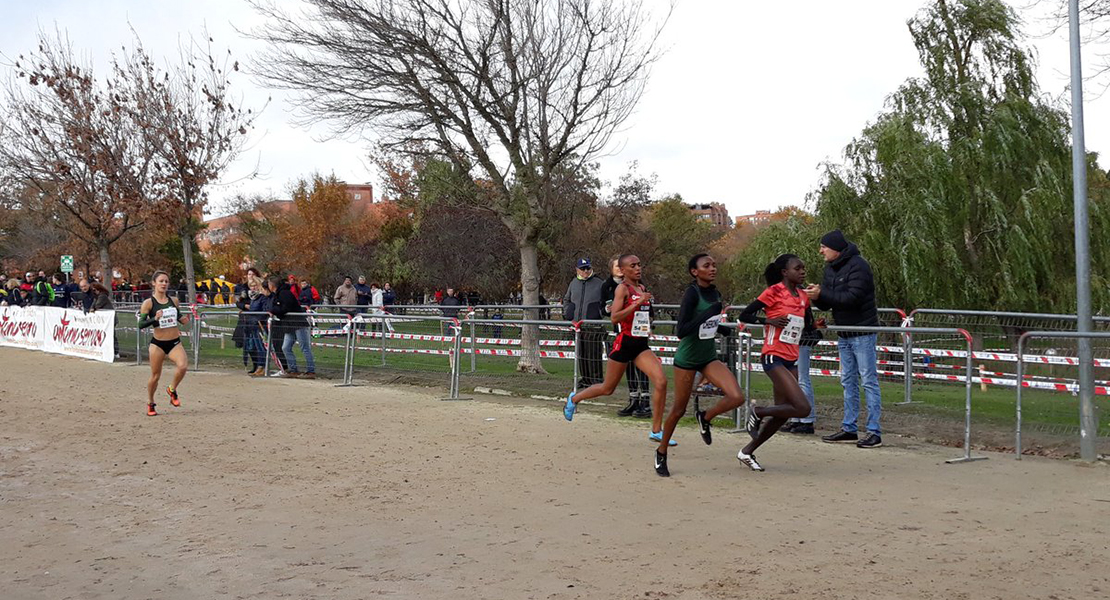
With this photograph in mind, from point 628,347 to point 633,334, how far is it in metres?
0.16

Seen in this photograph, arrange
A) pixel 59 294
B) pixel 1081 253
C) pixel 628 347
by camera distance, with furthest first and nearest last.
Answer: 1. pixel 59 294
2. pixel 628 347
3. pixel 1081 253

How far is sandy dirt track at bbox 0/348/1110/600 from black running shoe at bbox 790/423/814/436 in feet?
1.55

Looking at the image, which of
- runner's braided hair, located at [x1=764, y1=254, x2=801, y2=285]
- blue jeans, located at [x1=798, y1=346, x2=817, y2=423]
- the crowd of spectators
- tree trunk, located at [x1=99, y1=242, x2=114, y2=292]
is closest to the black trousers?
blue jeans, located at [x1=798, y1=346, x2=817, y2=423]

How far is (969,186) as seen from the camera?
25.5 metres

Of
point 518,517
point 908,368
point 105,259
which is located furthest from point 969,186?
point 105,259

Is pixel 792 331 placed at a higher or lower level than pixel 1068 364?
higher

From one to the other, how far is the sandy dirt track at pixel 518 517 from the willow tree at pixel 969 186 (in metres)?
15.5

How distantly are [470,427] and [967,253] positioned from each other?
1779 cm

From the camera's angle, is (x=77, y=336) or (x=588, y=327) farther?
(x=77, y=336)

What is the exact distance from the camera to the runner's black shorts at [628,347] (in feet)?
32.8

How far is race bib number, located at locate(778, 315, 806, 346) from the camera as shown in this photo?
353 inches

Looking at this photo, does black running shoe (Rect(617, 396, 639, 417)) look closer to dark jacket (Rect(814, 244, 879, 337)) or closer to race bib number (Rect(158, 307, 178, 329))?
dark jacket (Rect(814, 244, 879, 337))

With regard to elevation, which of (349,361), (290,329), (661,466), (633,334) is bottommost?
(661,466)

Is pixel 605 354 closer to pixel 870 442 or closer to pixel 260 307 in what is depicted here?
pixel 870 442
